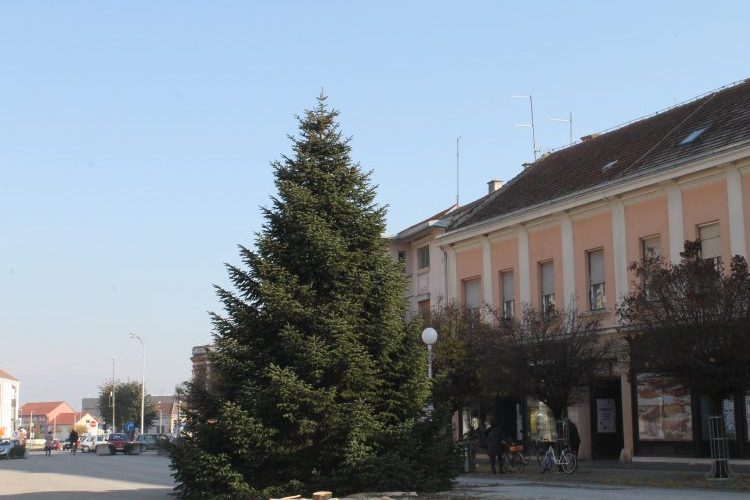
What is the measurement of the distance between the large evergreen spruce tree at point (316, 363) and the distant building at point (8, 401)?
495 ft

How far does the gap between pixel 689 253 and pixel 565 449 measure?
25.6ft

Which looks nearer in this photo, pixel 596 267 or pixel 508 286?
pixel 596 267

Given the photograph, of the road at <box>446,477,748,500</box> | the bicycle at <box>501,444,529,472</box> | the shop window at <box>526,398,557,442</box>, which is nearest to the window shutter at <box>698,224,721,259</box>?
the bicycle at <box>501,444,529,472</box>

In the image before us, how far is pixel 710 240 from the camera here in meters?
29.8

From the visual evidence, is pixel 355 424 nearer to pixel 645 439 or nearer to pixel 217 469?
pixel 217 469

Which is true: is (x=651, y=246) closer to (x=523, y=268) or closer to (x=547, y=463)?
(x=523, y=268)

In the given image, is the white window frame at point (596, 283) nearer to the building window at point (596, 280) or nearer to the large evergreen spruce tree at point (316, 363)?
the building window at point (596, 280)

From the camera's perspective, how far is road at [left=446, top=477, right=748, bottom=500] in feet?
63.9

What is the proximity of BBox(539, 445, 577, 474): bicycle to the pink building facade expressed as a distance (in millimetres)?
2711

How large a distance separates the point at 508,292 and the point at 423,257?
8018 mm

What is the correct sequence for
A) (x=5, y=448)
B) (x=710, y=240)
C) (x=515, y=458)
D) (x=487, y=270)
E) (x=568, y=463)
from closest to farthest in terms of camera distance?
(x=568, y=463)
(x=710, y=240)
(x=515, y=458)
(x=487, y=270)
(x=5, y=448)

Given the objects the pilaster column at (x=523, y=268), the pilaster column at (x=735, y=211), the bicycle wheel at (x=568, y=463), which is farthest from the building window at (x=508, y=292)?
the pilaster column at (x=735, y=211)

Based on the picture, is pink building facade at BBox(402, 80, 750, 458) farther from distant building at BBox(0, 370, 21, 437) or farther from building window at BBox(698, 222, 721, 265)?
distant building at BBox(0, 370, 21, 437)

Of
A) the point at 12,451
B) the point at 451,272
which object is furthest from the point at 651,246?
the point at 12,451
